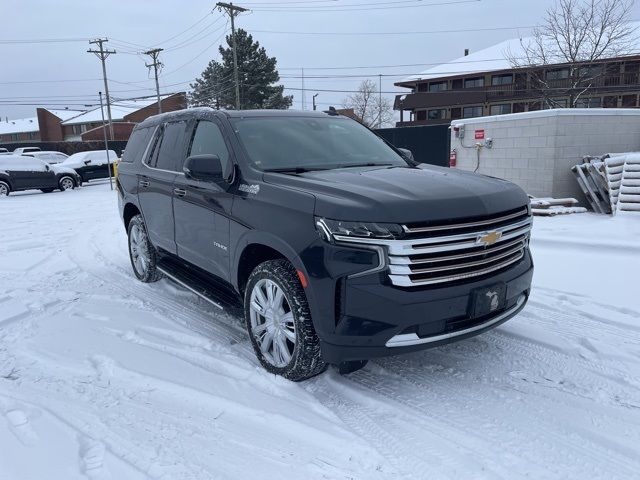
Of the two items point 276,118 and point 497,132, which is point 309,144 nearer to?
point 276,118

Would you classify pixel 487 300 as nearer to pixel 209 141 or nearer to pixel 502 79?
pixel 209 141

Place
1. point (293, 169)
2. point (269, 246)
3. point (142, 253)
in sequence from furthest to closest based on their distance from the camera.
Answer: point (142, 253)
point (293, 169)
point (269, 246)

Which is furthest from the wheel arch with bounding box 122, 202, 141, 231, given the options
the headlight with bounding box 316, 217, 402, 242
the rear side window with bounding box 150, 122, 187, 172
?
the headlight with bounding box 316, 217, 402, 242

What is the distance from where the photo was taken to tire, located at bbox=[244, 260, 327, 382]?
3137mm

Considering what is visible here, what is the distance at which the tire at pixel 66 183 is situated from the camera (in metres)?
20.7

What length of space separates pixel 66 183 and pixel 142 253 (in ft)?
58.2

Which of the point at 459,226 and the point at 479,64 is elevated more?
the point at 479,64

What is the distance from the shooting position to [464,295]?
2.98 metres

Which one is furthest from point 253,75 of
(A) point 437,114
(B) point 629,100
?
(B) point 629,100

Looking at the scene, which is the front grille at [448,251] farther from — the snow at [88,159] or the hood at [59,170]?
the snow at [88,159]

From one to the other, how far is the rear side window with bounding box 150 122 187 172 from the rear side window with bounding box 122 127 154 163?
528mm

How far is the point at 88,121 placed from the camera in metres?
71.1

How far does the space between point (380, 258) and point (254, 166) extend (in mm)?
1409

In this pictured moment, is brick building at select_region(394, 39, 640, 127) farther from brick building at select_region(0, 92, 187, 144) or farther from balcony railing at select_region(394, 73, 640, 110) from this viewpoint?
brick building at select_region(0, 92, 187, 144)
